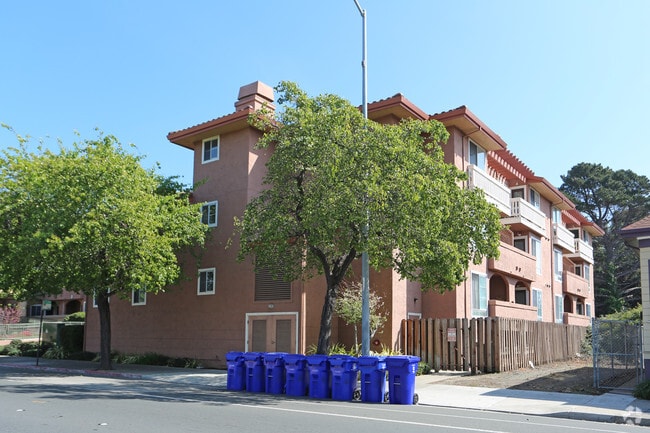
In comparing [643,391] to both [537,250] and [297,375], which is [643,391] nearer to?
[297,375]

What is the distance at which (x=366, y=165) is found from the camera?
1492 cm

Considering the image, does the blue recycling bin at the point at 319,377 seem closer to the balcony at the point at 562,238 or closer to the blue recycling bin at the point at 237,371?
the blue recycling bin at the point at 237,371

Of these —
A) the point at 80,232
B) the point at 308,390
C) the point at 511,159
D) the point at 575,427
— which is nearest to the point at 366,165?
the point at 308,390

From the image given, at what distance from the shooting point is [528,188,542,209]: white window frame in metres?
33.8

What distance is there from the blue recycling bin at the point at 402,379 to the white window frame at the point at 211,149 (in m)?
14.2

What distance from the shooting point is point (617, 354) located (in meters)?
15.8

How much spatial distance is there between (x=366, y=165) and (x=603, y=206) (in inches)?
2179

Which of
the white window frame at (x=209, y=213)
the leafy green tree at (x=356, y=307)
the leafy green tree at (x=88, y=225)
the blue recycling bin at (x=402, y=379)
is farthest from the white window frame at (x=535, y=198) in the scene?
the blue recycling bin at (x=402, y=379)

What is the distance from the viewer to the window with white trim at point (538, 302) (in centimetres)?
3212

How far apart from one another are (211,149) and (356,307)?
9.83m

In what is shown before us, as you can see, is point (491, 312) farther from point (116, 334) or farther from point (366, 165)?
point (116, 334)

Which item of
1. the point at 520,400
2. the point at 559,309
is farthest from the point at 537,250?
the point at 520,400

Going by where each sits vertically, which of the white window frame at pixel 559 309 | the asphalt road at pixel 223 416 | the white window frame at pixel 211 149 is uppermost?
the white window frame at pixel 211 149

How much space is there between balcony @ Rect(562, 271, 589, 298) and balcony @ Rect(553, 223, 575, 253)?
163 centimetres
